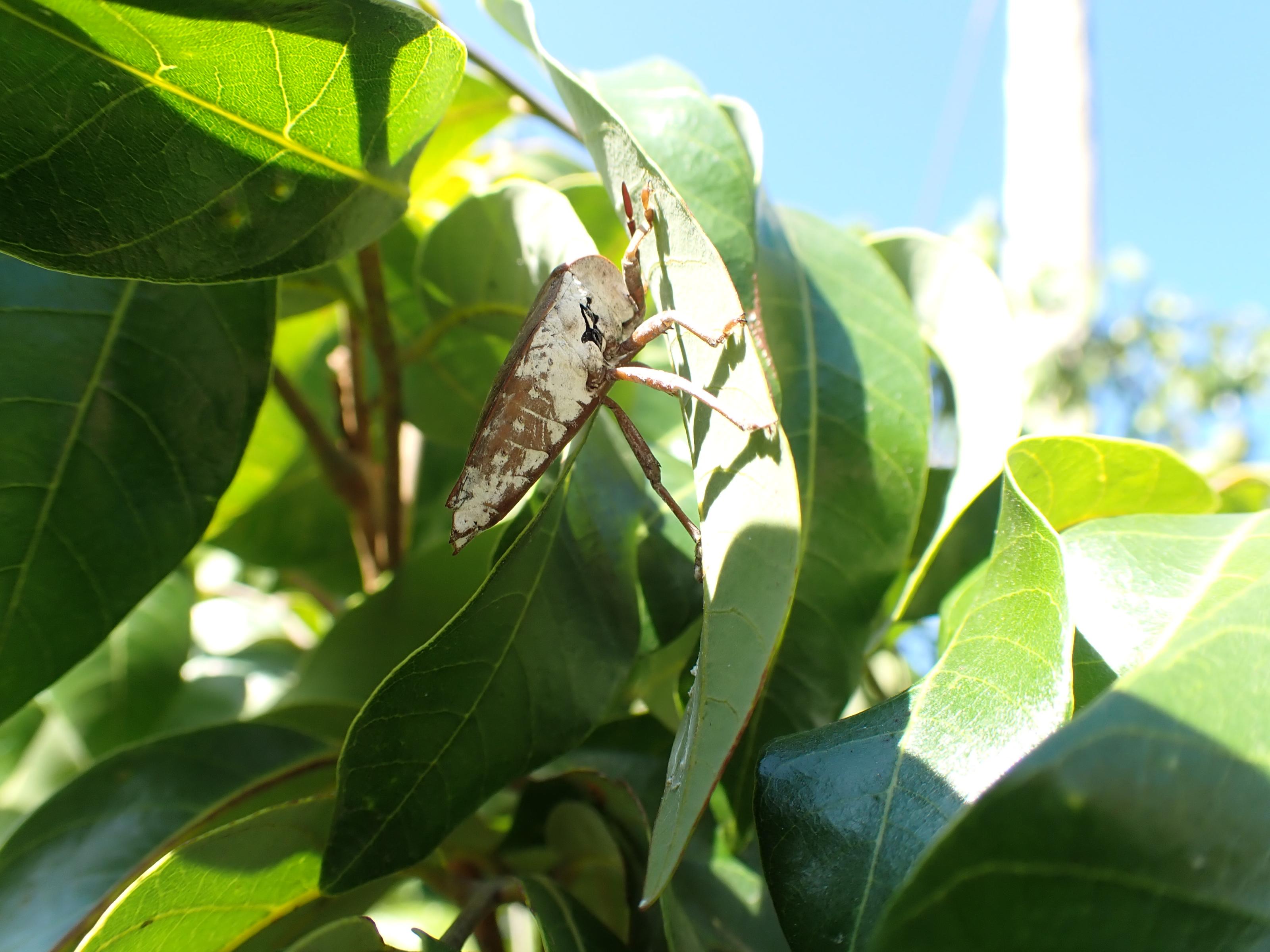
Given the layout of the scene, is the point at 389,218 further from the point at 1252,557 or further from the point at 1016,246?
the point at 1016,246

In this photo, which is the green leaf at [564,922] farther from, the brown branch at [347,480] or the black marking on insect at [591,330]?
the brown branch at [347,480]

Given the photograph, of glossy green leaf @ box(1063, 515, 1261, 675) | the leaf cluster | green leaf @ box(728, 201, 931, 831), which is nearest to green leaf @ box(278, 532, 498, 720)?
the leaf cluster

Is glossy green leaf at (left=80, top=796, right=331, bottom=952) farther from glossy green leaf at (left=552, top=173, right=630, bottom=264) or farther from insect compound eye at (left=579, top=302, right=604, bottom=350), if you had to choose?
glossy green leaf at (left=552, top=173, right=630, bottom=264)

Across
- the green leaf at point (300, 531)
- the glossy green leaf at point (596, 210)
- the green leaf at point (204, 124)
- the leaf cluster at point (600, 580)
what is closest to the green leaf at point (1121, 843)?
the leaf cluster at point (600, 580)

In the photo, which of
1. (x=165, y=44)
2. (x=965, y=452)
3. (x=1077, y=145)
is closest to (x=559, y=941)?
(x=965, y=452)

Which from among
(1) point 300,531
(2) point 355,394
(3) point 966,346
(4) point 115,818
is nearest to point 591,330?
(3) point 966,346

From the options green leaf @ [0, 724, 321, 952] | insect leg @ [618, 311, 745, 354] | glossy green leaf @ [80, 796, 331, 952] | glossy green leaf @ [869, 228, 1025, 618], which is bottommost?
green leaf @ [0, 724, 321, 952]
